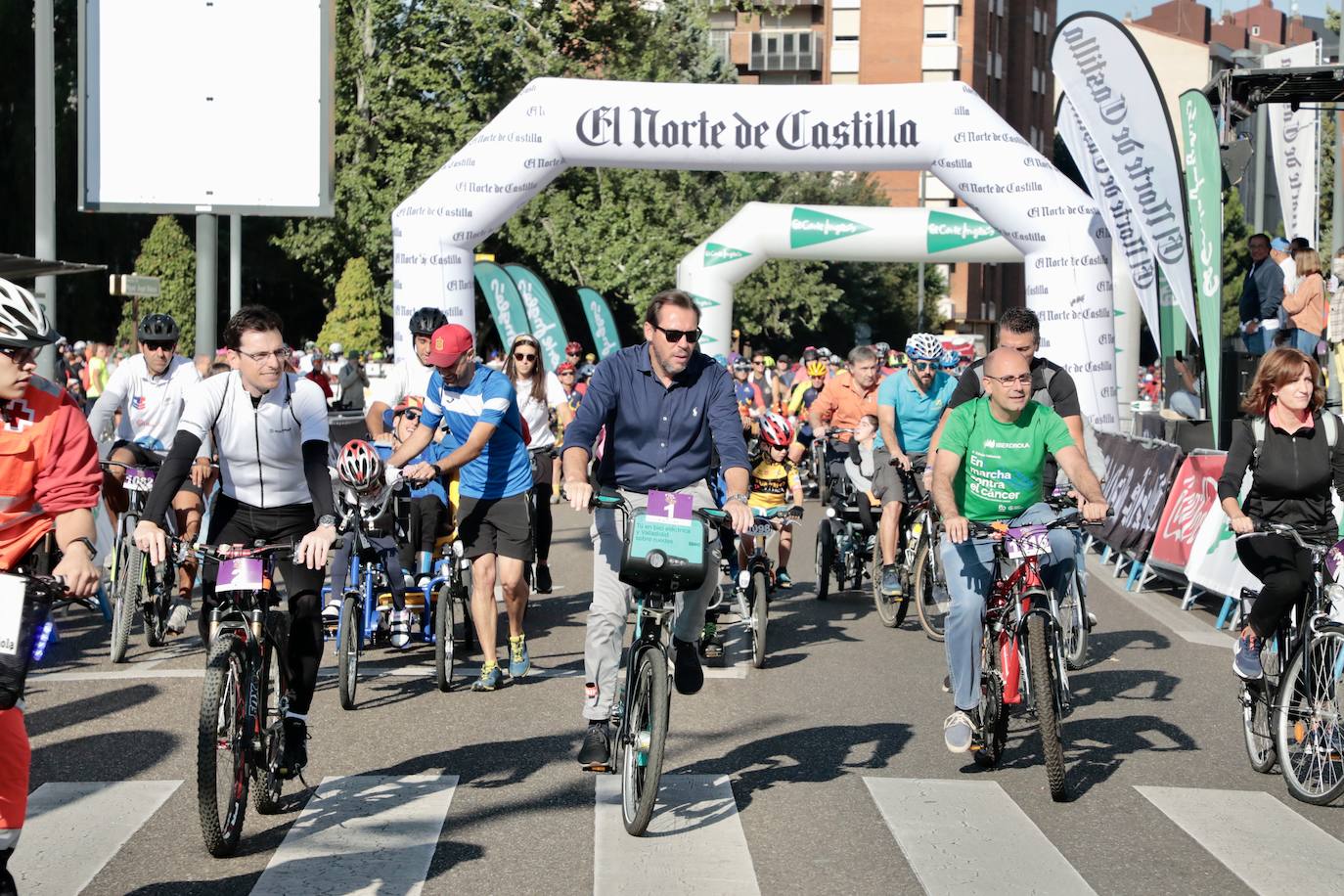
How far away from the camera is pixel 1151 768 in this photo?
7.74m

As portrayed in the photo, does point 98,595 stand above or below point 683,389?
below

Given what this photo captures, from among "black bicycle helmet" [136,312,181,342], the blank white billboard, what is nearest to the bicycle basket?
"black bicycle helmet" [136,312,181,342]

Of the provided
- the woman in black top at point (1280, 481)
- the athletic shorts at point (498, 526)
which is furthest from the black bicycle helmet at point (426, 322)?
the woman in black top at point (1280, 481)

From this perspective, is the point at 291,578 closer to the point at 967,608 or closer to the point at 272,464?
the point at 272,464

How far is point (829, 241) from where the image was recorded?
97.1 feet

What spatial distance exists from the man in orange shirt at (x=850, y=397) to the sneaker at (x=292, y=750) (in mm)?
7469

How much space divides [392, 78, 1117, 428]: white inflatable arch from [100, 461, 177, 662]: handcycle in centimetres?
826

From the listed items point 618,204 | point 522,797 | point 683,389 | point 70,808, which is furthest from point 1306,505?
point 618,204

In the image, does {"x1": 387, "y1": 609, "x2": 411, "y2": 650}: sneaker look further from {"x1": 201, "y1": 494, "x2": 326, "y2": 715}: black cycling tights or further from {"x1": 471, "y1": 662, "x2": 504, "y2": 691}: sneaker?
{"x1": 201, "y1": 494, "x2": 326, "y2": 715}: black cycling tights

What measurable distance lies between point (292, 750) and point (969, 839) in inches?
94.7

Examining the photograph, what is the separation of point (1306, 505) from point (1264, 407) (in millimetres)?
455

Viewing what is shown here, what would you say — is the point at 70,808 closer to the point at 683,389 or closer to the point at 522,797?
the point at 522,797

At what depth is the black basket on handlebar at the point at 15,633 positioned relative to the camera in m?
4.57

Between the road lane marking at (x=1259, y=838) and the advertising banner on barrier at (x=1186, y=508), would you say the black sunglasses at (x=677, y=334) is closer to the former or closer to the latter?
the road lane marking at (x=1259, y=838)
